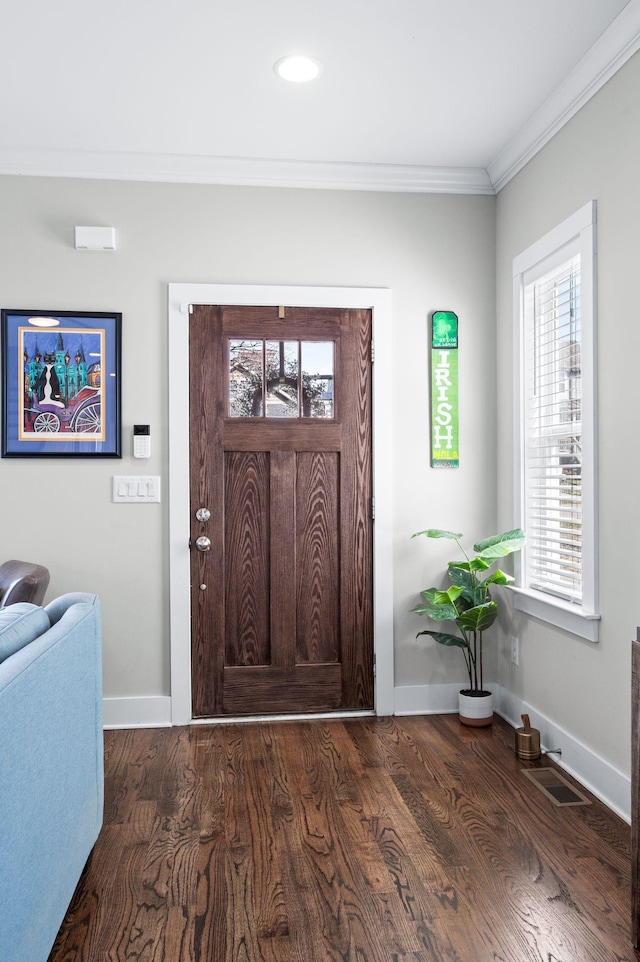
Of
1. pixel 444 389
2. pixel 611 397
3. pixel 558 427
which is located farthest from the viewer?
pixel 444 389

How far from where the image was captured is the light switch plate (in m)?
3.42

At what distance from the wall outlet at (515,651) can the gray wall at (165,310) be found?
325mm

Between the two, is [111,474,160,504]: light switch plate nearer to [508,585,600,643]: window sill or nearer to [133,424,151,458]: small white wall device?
[133,424,151,458]: small white wall device

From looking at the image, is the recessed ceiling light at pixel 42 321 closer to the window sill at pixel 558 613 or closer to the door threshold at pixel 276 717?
the door threshold at pixel 276 717

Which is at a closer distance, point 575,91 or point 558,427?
point 575,91

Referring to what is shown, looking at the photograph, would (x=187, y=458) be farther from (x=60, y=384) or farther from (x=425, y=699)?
(x=425, y=699)

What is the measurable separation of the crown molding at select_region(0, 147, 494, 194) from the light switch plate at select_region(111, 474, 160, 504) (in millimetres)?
1443

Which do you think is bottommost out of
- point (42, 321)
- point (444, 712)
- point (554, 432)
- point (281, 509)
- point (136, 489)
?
point (444, 712)

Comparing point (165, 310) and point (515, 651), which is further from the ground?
point (165, 310)

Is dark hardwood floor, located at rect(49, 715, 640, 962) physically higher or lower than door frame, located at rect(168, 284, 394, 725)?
lower

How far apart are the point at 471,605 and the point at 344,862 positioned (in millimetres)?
1520

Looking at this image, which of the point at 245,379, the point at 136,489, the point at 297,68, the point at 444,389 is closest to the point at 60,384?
the point at 136,489

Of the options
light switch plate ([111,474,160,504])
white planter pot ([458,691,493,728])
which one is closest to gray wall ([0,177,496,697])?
light switch plate ([111,474,160,504])

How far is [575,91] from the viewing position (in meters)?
2.73
